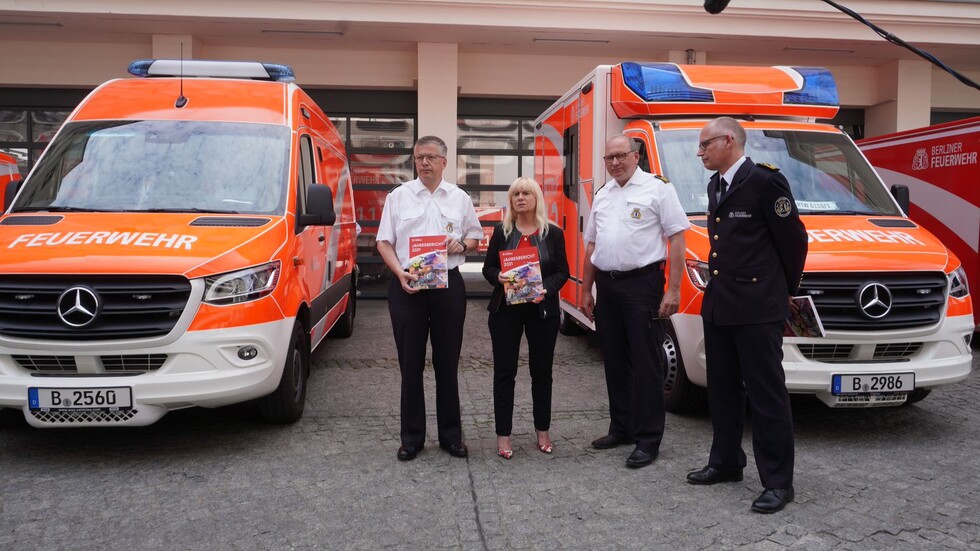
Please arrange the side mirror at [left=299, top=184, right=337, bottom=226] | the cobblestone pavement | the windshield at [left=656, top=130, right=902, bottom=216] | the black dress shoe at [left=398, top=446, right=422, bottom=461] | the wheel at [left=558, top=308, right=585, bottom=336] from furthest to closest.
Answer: the wheel at [left=558, top=308, right=585, bottom=336] < the windshield at [left=656, top=130, right=902, bottom=216] < the side mirror at [left=299, top=184, right=337, bottom=226] < the black dress shoe at [left=398, top=446, right=422, bottom=461] < the cobblestone pavement

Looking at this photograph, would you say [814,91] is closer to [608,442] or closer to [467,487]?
[608,442]

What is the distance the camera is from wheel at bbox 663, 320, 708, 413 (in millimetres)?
5500

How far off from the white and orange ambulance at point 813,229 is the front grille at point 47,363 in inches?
148

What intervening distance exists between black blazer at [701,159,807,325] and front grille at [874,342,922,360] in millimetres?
1343

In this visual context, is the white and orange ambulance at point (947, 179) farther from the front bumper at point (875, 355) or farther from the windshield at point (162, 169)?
the windshield at point (162, 169)

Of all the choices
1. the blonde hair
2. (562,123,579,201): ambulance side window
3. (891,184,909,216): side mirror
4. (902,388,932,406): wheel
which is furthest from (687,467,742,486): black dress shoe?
(562,123,579,201): ambulance side window

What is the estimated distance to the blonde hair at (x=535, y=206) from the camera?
455 cm

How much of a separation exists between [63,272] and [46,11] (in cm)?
850

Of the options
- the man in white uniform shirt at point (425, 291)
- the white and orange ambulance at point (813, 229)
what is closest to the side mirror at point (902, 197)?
the white and orange ambulance at point (813, 229)

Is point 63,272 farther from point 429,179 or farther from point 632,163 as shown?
point 632,163

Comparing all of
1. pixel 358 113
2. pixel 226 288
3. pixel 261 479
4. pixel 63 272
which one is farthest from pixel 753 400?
pixel 358 113

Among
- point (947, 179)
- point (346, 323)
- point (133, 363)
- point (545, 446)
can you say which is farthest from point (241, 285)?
point (947, 179)

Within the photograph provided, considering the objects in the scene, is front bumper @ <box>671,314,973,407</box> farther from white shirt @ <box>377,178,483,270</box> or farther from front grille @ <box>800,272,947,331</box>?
white shirt @ <box>377,178,483,270</box>

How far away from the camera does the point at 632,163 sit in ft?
15.4
